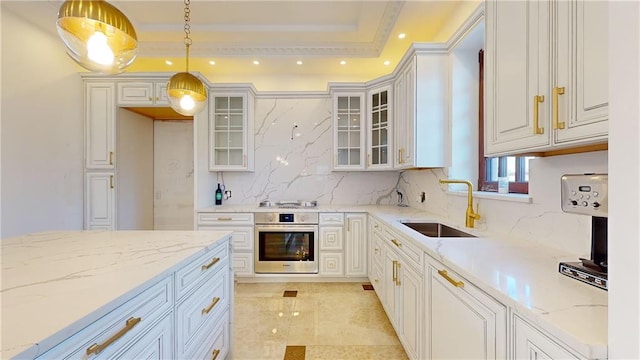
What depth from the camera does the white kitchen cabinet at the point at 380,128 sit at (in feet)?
10.0

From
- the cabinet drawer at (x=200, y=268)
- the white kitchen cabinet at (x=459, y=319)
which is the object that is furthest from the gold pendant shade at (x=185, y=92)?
the white kitchen cabinet at (x=459, y=319)

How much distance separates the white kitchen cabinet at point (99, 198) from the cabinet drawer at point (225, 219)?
1051 mm

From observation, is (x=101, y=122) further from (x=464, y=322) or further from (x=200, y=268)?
(x=464, y=322)

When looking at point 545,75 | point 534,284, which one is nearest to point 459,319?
point 534,284

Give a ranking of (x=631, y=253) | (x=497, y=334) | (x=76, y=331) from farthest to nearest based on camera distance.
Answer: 1. (x=497, y=334)
2. (x=76, y=331)
3. (x=631, y=253)

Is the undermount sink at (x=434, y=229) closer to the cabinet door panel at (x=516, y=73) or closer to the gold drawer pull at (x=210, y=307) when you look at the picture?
the cabinet door panel at (x=516, y=73)

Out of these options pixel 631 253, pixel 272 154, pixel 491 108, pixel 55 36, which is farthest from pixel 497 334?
pixel 55 36

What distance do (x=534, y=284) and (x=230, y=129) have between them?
3.33m

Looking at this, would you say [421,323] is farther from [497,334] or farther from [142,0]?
[142,0]

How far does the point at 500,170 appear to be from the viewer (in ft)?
6.73

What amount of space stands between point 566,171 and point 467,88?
1290mm

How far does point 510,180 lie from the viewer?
190cm

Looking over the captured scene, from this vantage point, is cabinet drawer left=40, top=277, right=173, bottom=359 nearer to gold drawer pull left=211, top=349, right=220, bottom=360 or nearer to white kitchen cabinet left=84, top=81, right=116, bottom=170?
gold drawer pull left=211, top=349, right=220, bottom=360

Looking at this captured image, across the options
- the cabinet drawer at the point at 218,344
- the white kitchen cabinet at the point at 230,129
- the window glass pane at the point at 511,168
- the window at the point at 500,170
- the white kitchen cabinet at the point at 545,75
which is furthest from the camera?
the white kitchen cabinet at the point at 230,129
